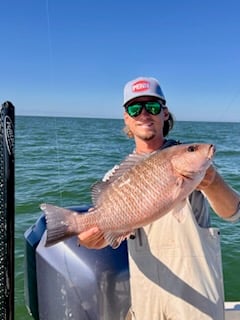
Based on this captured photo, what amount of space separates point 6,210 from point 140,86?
1.09 m

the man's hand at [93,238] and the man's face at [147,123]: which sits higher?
the man's face at [147,123]

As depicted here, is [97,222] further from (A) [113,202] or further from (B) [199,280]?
(B) [199,280]

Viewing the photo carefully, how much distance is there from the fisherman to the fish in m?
0.10

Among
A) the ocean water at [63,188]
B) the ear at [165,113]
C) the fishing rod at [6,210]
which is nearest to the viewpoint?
the ear at [165,113]

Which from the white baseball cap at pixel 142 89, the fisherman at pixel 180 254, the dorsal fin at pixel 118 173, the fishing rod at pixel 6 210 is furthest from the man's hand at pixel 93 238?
the white baseball cap at pixel 142 89

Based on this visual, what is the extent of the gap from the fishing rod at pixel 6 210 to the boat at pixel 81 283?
308 millimetres

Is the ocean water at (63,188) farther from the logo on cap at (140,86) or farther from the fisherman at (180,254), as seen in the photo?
the fisherman at (180,254)

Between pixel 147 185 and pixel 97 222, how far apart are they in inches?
12.5

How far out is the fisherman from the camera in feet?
6.44

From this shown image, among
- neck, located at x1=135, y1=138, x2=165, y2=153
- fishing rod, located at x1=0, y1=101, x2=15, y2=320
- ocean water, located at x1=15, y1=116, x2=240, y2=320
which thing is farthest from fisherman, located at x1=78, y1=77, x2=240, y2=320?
ocean water, located at x1=15, y1=116, x2=240, y2=320

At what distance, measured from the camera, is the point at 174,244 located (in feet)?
6.54

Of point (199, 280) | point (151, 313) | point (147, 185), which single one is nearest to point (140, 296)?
point (151, 313)

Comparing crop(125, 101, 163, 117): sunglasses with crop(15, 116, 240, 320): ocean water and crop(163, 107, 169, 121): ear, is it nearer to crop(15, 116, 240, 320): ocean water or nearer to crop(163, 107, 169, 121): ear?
crop(163, 107, 169, 121): ear

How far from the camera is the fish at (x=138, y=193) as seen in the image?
1739 millimetres
